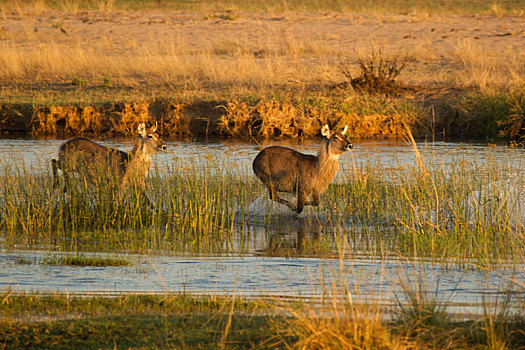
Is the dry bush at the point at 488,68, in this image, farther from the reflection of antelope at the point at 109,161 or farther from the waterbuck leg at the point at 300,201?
the reflection of antelope at the point at 109,161

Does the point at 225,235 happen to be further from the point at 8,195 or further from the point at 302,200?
the point at 8,195

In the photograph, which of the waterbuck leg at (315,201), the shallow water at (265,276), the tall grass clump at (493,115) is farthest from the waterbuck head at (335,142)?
the tall grass clump at (493,115)

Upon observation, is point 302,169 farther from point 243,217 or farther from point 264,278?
point 264,278

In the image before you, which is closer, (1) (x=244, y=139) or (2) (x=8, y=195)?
(2) (x=8, y=195)

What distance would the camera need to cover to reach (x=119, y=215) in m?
9.83

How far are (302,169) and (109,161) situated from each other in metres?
2.67

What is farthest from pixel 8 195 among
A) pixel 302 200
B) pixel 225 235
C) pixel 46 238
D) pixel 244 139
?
pixel 244 139

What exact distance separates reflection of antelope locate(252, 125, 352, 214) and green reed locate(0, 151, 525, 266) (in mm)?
287

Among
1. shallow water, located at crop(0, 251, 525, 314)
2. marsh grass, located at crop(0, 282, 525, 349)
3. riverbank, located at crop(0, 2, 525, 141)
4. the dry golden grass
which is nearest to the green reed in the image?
shallow water, located at crop(0, 251, 525, 314)

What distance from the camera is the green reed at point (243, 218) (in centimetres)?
876

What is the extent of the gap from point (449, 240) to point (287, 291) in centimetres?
274

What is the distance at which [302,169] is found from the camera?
1067 cm

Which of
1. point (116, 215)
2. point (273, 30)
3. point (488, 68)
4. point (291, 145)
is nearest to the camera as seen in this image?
point (116, 215)

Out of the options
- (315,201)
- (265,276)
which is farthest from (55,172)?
(265,276)
